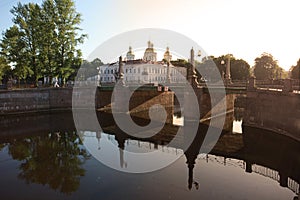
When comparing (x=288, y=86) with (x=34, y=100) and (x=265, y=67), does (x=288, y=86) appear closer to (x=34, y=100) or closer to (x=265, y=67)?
(x=34, y=100)

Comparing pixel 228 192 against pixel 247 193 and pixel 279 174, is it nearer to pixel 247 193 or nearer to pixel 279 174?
pixel 247 193

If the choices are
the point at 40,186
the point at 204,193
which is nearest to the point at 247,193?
the point at 204,193

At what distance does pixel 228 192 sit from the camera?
10117 mm

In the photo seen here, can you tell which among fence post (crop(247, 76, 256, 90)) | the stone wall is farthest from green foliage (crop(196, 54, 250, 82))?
the stone wall

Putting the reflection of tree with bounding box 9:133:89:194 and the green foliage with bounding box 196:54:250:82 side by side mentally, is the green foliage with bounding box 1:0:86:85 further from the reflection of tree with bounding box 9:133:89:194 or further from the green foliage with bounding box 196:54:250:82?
the green foliage with bounding box 196:54:250:82

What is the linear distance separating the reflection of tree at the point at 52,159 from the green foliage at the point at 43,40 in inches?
748

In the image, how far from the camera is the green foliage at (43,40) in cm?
3488

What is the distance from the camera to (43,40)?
114 feet

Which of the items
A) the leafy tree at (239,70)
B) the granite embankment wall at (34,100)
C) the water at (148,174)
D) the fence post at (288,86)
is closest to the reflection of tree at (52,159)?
the water at (148,174)

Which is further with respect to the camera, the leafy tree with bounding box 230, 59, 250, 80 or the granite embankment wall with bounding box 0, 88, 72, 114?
the leafy tree with bounding box 230, 59, 250, 80

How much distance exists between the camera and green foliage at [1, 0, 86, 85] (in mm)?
34875

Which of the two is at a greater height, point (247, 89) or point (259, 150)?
point (247, 89)

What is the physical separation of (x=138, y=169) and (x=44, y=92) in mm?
25208

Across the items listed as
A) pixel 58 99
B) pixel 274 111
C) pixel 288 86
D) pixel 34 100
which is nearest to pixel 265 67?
pixel 274 111
